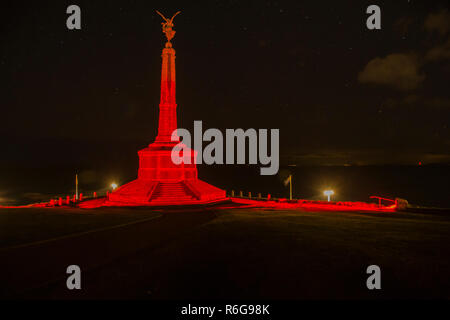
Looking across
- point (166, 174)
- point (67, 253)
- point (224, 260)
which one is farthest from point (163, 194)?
point (224, 260)

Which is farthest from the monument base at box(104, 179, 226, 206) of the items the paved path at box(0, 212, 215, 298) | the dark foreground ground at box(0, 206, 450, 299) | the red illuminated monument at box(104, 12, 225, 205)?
the dark foreground ground at box(0, 206, 450, 299)

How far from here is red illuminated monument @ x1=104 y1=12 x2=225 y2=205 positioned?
21.2m

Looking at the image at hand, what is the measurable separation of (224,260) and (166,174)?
17161 millimetres

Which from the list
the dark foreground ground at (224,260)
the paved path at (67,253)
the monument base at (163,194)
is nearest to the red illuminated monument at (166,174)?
the monument base at (163,194)

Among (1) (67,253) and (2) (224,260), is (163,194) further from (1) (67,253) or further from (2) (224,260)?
(2) (224,260)

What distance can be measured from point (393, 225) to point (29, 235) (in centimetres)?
1200

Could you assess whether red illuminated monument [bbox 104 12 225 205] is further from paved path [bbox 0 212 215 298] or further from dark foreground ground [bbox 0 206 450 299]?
dark foreground ground [bbox 0 206 450 299]

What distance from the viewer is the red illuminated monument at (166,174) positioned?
835 inches

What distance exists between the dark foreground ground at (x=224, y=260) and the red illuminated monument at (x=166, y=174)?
9820 mm

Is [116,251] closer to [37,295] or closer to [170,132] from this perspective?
[37,295]

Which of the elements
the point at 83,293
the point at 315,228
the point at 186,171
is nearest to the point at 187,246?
the point at 83,293

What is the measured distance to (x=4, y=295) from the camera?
5.10 metres

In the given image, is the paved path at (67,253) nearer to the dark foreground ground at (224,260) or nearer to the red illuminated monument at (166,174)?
the dark foreground ground at (224,260)

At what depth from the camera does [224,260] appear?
6824 mm
